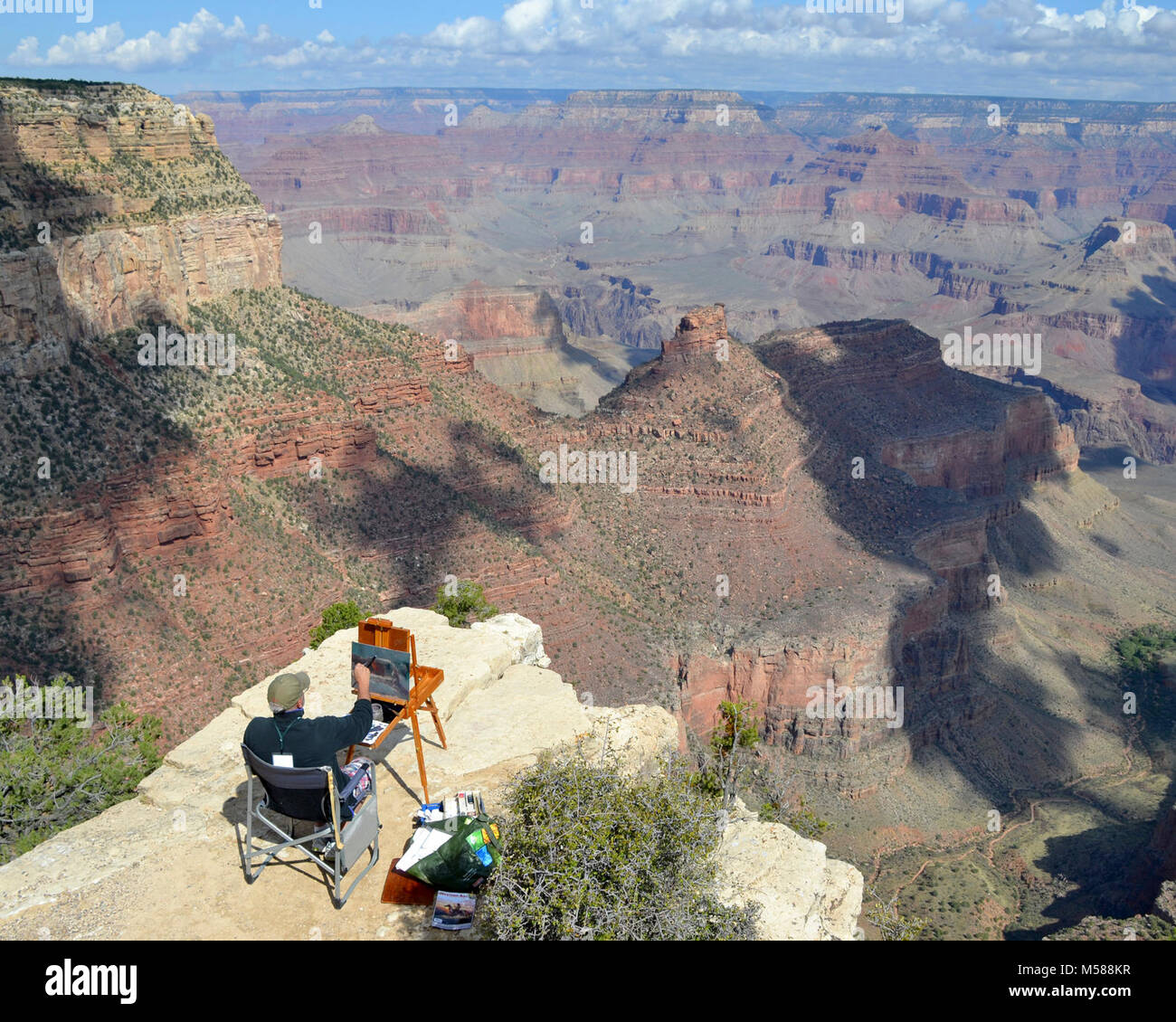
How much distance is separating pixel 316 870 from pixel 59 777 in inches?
429

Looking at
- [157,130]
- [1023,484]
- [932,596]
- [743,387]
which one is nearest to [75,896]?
[157,130]

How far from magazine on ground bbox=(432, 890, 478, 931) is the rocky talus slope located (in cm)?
18

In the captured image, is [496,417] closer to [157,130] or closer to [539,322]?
[157,130]

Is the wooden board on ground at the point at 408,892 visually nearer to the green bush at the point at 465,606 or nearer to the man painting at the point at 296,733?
the man painting at the point at 296,733

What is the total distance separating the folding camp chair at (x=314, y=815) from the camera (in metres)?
13.6

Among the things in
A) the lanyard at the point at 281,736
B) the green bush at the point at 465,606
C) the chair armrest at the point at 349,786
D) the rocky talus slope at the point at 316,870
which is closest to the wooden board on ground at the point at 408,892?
the rocky talus slope at the point at 316,870

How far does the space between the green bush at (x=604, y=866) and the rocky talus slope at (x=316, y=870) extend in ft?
4.63

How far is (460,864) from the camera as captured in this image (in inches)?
543

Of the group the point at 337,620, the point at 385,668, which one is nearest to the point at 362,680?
the point at 385,668

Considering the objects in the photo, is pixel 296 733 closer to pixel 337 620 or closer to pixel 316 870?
pixel 316 870

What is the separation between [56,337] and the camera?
4078cm

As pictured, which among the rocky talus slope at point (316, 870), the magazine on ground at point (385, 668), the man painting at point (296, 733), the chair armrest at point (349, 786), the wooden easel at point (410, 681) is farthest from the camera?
the magazine on ground at point (385, 668)

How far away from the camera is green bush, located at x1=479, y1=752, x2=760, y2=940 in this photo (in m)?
12.4

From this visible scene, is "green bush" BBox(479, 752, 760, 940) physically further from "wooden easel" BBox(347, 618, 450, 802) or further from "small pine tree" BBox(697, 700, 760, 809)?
"small pine tree" BBox(697, 700, 760, 809)
